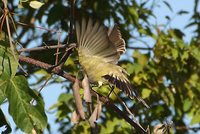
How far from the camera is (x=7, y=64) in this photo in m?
1.41

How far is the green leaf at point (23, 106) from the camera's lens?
1.40 metres

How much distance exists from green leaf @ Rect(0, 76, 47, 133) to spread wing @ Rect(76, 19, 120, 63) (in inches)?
6.3

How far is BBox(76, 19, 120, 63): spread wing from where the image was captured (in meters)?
1.31

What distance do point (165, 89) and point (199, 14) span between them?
66 cm

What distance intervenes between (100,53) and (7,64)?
213mm

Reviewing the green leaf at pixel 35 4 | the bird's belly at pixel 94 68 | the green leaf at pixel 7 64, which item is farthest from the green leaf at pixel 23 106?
the green leaf at pixel 35 4

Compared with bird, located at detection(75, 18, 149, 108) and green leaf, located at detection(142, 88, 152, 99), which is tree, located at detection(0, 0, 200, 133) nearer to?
green leaf, located at detection(142, 88, 152, 99)

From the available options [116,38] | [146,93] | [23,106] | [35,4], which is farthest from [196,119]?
[23,106]

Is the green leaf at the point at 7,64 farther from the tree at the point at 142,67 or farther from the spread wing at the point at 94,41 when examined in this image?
the tree at the point at 142,67

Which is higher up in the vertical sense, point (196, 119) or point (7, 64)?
point (7, 64)

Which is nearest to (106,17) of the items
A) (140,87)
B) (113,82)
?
(140,87)

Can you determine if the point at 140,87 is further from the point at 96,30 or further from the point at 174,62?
the point at 96,30

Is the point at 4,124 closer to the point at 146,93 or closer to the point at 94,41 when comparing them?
the point at 94,41

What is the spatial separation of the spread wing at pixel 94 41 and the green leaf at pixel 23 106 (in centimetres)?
16
